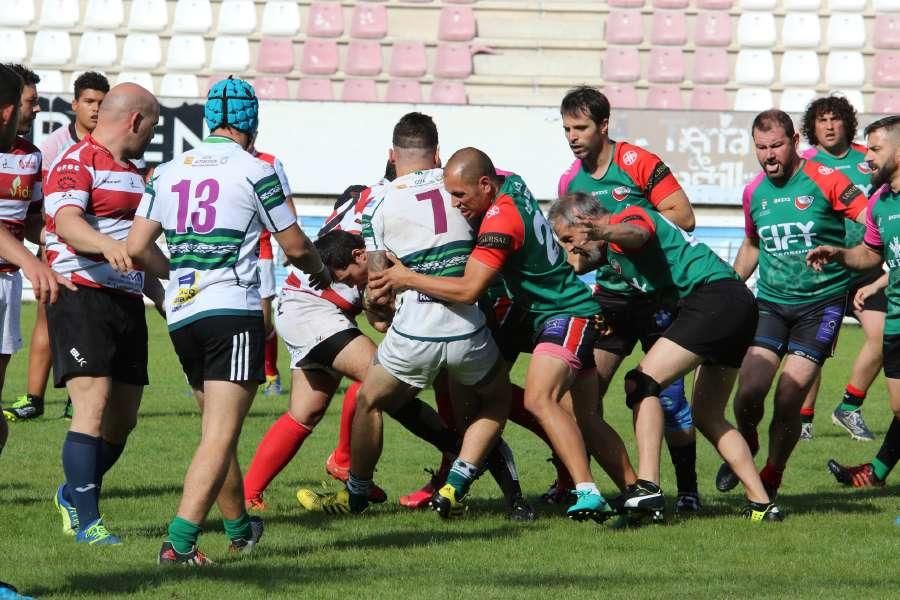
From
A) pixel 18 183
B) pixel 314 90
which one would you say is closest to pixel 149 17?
pixel 314 90

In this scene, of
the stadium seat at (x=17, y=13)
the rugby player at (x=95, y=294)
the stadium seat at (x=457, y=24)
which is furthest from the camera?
the stadium seat at (x=17, y=13)

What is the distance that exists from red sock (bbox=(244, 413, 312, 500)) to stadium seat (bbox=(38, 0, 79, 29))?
59.2ft

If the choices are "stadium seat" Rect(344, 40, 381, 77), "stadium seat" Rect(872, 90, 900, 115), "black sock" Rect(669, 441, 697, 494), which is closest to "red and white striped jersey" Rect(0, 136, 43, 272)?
"black sock" Rect(669, 441, 697, 494)

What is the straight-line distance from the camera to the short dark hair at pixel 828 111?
9078mm

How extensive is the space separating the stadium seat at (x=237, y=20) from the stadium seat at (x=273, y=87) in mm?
1108

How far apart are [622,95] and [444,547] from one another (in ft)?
53.6

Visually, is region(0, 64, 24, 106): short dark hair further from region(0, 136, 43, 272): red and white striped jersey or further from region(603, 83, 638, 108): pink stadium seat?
region(603, 83, 638, 108): pink stadium seat

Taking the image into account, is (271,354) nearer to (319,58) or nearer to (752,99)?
Answer: (319,58)

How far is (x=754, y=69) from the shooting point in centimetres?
2239

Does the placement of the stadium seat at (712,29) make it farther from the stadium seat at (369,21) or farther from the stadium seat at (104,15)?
the stadium seat at (104,15)

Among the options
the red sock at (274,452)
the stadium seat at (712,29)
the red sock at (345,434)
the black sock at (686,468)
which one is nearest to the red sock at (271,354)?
the red sock at (345,434)

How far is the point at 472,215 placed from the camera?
6387 millimetres

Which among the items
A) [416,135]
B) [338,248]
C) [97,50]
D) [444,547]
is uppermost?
[97,50]

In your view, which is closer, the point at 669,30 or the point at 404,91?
the point at 404,91
